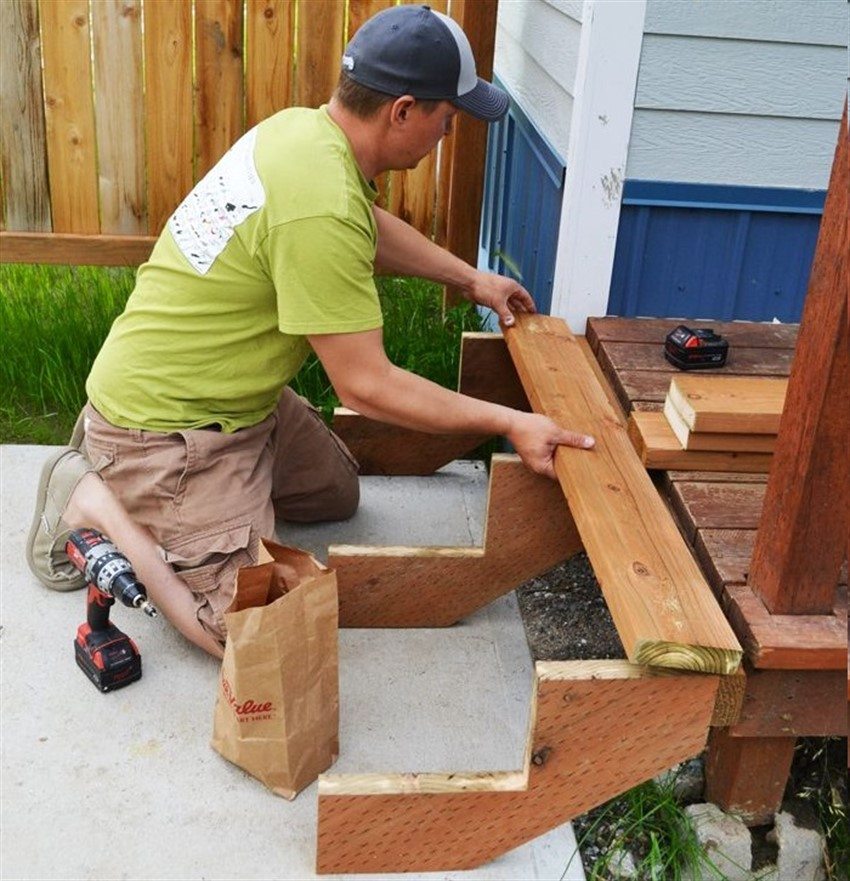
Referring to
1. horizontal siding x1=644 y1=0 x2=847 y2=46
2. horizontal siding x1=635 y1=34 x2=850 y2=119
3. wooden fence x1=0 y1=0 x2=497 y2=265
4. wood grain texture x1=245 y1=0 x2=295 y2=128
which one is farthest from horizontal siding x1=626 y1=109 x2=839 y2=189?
wood grain texture x1=245 y1=0 x2=295 y2=128

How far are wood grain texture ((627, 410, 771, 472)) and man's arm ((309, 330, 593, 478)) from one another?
0.16 meters

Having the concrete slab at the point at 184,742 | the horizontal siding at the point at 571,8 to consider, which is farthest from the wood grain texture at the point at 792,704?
the horizontal siding at the point at 571,8

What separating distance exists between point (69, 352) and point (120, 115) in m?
0.85

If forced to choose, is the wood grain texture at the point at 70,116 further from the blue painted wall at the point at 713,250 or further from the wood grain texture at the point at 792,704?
the wood grain texture at the point at 792,704

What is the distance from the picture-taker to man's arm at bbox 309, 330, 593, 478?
2564 millimetres

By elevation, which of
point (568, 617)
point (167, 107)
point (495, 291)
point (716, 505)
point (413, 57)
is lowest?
point (568, 617)

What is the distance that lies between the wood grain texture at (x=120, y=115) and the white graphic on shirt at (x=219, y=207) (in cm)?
139

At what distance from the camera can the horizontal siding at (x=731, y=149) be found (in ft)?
10.3

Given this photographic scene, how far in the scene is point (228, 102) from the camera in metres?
4.02

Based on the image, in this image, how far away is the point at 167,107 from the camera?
401cm

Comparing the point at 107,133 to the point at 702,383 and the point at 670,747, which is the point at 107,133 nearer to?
the point at 702,383

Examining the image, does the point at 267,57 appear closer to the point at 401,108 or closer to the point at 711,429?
the point at 401,108

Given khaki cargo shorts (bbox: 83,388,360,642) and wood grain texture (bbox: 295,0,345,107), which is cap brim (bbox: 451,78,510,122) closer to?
khaki cargo shorts (bbox: 83,388,360,642)

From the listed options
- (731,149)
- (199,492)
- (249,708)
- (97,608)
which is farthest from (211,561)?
(731,149)
